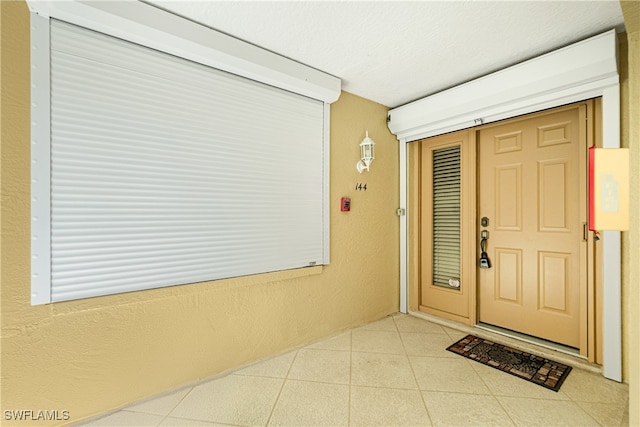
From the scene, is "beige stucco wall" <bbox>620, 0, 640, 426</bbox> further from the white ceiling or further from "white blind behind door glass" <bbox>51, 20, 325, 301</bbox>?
"white blind behind door glass" <bbox>51, 20, 325, 301</bbox>

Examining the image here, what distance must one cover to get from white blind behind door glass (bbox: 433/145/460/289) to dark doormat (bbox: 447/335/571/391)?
816 mm

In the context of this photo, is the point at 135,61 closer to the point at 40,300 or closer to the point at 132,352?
the point at 40,300

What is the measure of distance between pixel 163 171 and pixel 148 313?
1020 mm

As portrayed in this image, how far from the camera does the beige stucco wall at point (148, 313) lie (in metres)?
1.55

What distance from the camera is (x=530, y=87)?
A: 2350mm

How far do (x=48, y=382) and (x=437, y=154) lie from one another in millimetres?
4046

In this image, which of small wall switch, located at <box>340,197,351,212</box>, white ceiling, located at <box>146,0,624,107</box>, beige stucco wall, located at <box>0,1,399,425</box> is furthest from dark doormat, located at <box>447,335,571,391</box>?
white ceiling, located at <box>146,0,624,107</box>

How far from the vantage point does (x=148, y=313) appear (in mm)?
1922

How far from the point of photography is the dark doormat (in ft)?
6.95

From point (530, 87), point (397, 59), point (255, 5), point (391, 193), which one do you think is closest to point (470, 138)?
point (530, 87)

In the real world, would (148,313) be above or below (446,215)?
below

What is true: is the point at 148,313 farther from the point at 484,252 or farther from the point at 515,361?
the point at 484,252

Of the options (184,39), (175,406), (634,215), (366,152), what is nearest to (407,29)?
(366,152)

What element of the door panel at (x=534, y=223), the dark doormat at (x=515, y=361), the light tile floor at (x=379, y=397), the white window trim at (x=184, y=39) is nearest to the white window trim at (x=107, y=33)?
the white window trim at (x=184, y=39)
